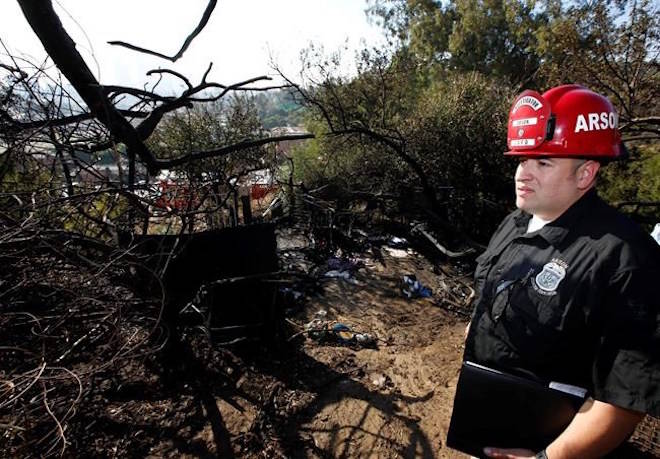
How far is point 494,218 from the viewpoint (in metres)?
6.90

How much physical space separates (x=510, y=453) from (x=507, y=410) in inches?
6.2

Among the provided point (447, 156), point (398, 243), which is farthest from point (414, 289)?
point (447, 156)

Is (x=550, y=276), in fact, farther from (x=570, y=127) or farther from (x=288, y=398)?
(x=288, y=398)

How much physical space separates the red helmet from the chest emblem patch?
0.39 meters

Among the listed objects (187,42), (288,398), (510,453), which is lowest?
(288,398)

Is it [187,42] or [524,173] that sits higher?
[187,42]

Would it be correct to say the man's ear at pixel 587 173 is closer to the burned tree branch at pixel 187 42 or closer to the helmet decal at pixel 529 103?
the helmet decal at pixel 529 103

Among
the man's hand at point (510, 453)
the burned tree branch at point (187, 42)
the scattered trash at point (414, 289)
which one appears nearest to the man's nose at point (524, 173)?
the man's hand at point (510, 453)

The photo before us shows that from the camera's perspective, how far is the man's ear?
3.85ft

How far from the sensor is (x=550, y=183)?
1.21 meters

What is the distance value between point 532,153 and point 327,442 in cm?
238

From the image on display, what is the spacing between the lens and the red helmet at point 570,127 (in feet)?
3.77

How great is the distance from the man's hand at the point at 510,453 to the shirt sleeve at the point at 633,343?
0.37 m

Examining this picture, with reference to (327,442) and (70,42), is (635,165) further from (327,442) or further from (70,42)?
(70,42)
